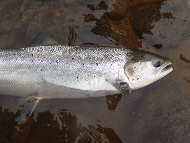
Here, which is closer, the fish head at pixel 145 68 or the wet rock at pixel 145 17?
the fish head at pixel 145 68

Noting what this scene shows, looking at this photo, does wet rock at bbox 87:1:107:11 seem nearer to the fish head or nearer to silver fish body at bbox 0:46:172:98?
silver fish body at bbox 0:46:172:98

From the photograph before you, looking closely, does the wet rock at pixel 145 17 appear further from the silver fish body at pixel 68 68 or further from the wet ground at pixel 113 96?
the silver fish body at pixel 68 68

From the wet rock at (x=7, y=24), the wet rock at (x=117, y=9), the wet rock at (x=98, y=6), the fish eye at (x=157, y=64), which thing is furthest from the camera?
the wet rock at (x=7, y=24)

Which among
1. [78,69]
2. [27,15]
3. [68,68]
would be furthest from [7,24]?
[78,69]

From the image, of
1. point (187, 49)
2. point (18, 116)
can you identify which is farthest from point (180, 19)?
point (18, 116)

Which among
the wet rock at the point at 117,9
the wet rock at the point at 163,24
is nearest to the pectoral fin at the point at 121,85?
the wet rock at the point at 163,24

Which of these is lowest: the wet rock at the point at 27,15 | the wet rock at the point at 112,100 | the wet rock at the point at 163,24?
the wet rock at the point at 112,100

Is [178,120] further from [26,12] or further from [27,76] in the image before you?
[26,12]

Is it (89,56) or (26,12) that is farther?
(26,12)
